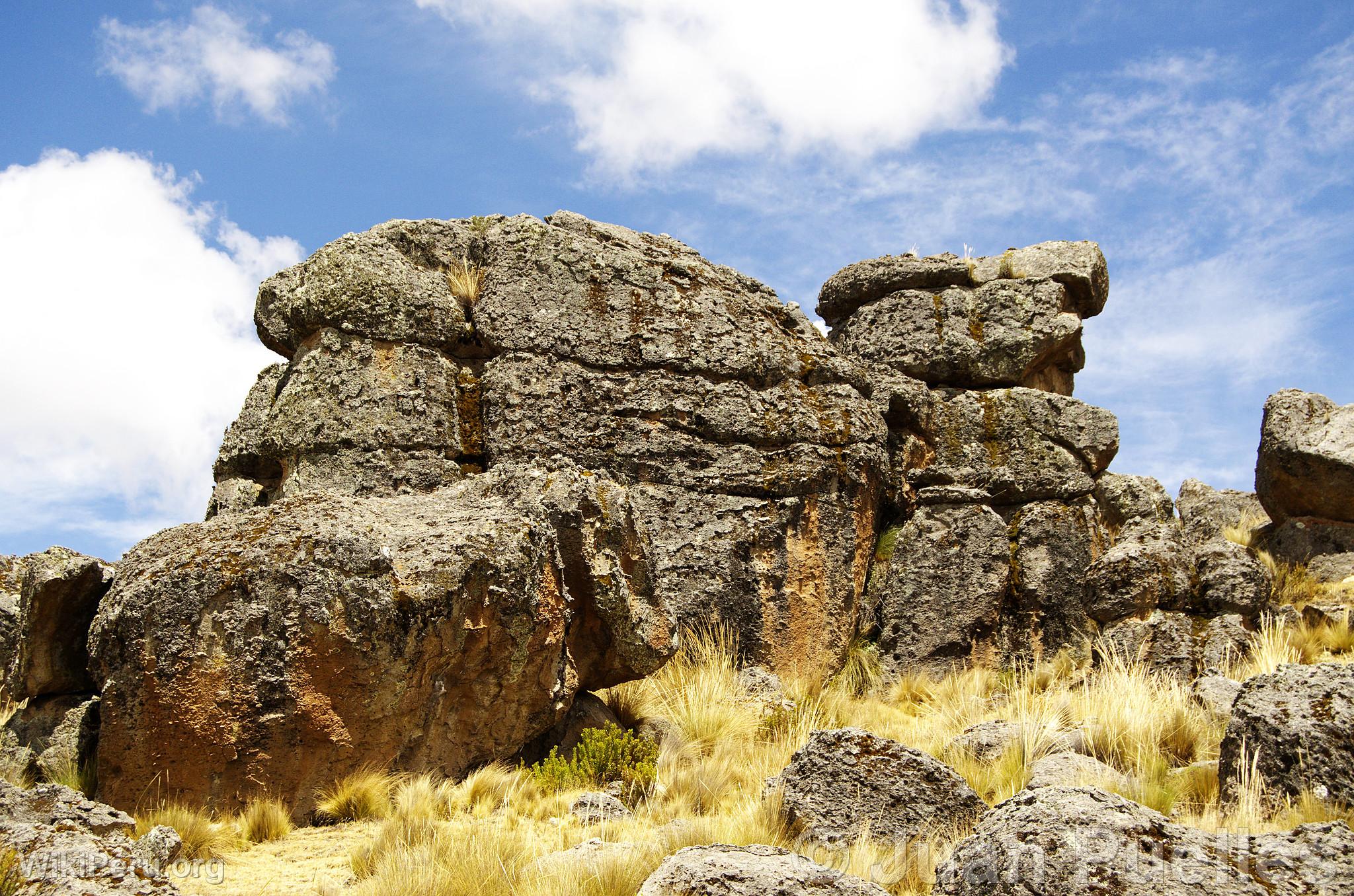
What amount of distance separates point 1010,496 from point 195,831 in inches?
300

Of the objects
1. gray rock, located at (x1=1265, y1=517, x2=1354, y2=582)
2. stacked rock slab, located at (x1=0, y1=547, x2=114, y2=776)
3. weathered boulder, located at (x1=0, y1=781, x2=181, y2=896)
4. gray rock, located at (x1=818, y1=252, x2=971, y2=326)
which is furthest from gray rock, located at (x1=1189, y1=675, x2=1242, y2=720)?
gray rock, located at (x1=1265, y1=517, x2=1354, y2=582)

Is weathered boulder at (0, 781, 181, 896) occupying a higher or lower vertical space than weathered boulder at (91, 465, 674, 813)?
lower

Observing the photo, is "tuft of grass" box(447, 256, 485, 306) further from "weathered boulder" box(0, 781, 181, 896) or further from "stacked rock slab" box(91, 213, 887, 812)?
"weathered boulder" box(0, 781, 181, 896)

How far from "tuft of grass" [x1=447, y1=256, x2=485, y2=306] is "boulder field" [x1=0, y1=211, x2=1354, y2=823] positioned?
0.04 m

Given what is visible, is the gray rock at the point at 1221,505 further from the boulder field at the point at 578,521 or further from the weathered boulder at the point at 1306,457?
the boulder field at the point at 578,521

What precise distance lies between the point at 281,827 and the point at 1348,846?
15.6 ft

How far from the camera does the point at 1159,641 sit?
901 centimetres

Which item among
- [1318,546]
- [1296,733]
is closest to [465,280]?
[1296,733]

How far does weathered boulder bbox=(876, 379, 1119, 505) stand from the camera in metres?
10.7

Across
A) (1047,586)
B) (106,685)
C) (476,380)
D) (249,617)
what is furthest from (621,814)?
(1047,586)

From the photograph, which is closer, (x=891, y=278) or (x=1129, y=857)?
(x=1129, y=857)

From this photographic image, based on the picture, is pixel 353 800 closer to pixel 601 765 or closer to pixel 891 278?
pixel 601 765

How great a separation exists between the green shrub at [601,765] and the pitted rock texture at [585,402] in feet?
6.95

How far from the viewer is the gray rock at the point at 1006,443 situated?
10734 millimetres
